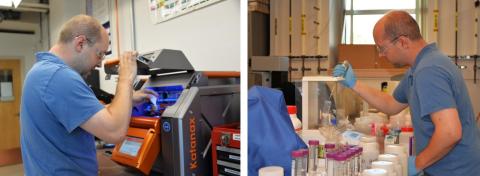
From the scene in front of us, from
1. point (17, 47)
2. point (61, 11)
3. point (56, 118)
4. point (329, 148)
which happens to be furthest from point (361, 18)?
point (17, 47)

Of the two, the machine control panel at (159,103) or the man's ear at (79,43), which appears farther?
the machine control panel at (159,103)

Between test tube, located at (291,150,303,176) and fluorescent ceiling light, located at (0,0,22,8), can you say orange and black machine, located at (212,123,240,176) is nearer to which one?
test tube, located at (291,150,303,176)

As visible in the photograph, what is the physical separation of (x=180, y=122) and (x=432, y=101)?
0.90 meters

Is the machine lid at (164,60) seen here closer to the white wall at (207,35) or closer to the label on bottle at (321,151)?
the white wall at (207,35)

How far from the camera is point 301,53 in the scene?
145cm

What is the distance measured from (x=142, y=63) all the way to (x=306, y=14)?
76 cm

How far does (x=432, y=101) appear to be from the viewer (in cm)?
121

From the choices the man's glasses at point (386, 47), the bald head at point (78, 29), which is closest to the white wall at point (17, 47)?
the bald head at point (78, 29)

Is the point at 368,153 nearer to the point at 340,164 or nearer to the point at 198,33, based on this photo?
the point at 340,164

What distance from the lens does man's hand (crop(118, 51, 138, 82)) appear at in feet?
5.08

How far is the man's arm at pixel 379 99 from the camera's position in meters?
1.62

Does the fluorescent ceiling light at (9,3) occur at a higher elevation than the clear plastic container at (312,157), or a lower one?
higher

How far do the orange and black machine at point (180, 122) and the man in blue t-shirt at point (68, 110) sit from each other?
0.11m

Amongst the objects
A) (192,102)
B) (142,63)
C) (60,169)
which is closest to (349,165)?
(192,102)
